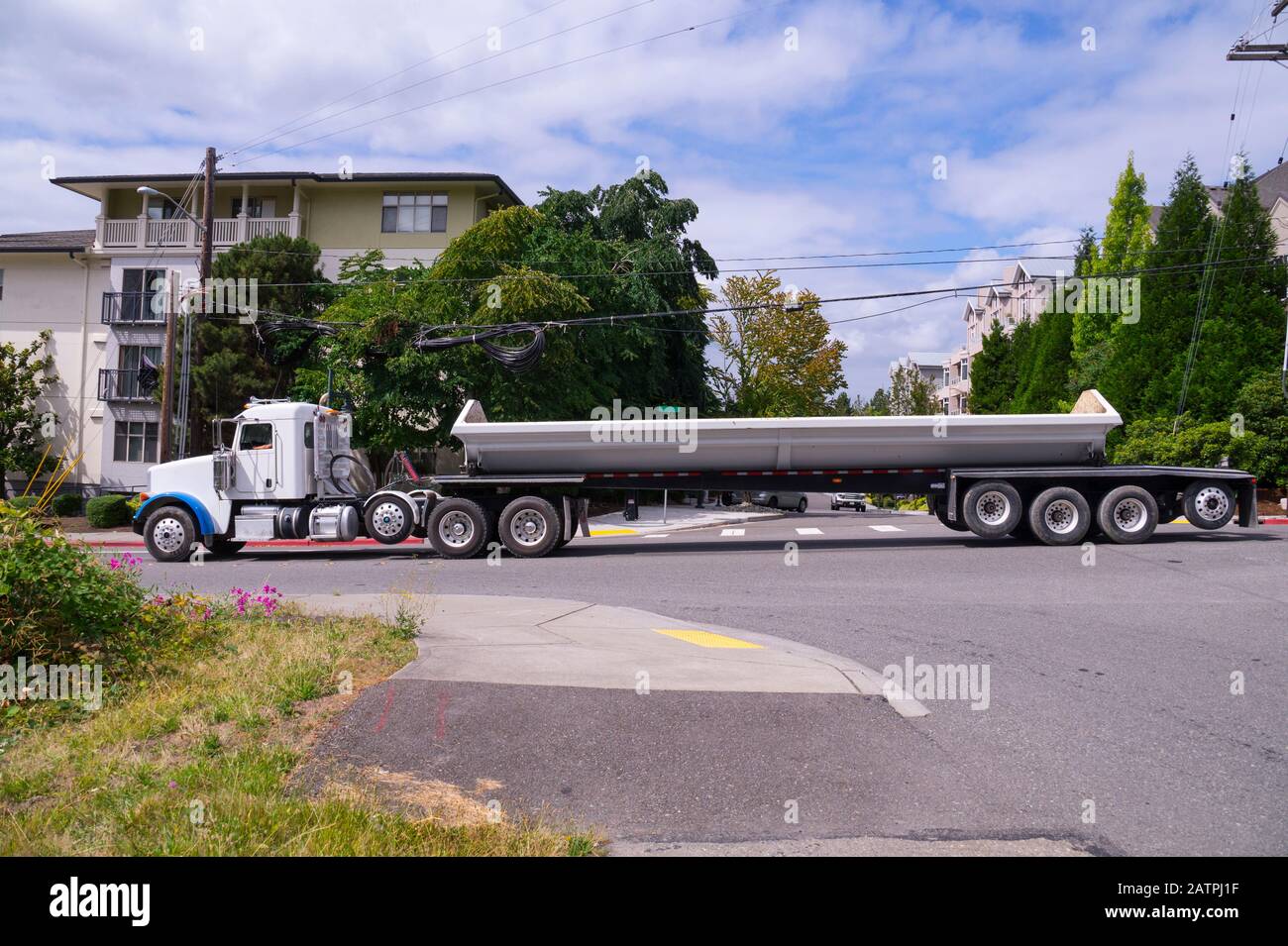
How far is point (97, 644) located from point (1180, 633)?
910 cm

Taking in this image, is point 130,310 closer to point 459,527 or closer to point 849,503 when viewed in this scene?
point 459,527

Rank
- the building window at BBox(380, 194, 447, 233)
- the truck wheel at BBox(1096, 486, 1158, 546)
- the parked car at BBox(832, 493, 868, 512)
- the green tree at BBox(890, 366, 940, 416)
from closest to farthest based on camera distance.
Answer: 1. the truck wheel at BBox(1096, 486, 1158, 546)
2. the building window at BBox(380, 194, 447, 233)
3. the parked car at BBox(832, 493, 868, 512)
4. the green tree at BBox(890, 366, 940, 416)

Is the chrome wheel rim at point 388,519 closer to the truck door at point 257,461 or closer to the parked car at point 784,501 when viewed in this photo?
the truck door at point 257,461

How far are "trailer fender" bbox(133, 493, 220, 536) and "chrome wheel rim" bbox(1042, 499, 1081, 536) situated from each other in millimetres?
14622

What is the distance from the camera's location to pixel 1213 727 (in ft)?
20.5

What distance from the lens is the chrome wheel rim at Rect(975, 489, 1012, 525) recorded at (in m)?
17.0

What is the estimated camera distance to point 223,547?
18.7 m

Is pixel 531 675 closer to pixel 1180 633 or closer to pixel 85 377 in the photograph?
pixel 1180 633

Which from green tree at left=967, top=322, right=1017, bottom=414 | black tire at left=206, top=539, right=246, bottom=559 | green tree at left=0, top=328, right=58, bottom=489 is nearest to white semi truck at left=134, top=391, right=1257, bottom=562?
black tire at left=206, top=539, right=246, bottom=559

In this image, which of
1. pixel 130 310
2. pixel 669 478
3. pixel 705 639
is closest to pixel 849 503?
pixel 669 478

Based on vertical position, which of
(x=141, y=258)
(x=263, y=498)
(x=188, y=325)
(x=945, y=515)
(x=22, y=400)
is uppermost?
(x=141, y=258)

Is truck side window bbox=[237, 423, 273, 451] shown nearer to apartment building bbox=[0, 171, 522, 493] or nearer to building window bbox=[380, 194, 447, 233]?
apartment building bbox=[0, 171, 522, 493]

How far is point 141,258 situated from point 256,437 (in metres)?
23.0
